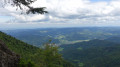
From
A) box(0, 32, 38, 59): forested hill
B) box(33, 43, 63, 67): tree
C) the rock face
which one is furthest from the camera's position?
box(0, 32, 38, 59): forested hill

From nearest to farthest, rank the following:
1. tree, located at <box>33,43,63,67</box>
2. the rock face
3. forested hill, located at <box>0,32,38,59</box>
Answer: the rock face → tree, located at <box>33,43,63,67</box> → forested hill, located at <box>0,32,38,59</box>

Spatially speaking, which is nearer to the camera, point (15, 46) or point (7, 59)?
point (7, 59)

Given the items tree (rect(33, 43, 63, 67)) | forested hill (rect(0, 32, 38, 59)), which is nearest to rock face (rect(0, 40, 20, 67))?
tree (rect(33, 43, 63, 67))

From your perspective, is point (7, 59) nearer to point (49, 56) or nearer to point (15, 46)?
point (49, 56)

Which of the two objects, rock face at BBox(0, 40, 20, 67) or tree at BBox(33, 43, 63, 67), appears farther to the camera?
tree at BBox(33, 43, 63, 67)

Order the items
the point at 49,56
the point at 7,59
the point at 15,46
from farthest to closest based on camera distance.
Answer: the point at 15,46, the point at 49,56, the point at 7,59

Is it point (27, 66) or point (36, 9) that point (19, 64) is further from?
point (36, 9)

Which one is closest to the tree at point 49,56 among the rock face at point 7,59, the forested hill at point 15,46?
the rock face at point 7,59

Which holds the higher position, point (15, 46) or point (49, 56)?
point (49, 56)

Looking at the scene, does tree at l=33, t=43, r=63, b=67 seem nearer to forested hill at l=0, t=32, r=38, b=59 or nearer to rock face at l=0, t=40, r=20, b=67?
rock face at l=0, t=40, r=20, b=67

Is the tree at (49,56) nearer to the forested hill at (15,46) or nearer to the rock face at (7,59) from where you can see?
the rock face at (7,59)

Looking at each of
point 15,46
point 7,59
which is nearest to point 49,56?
point 7,59
